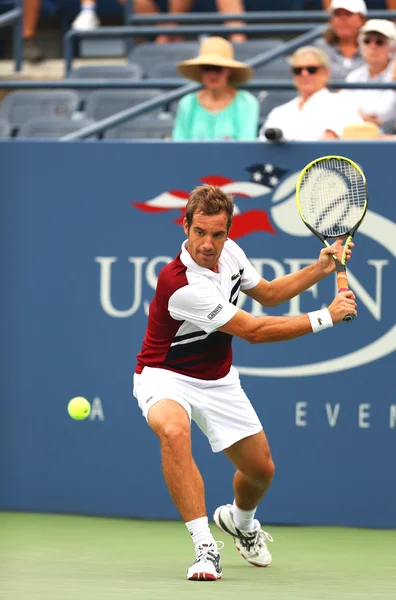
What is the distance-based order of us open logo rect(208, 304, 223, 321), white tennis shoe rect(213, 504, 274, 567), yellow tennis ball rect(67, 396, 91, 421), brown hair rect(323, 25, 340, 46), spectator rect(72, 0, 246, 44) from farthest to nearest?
spectator rect(72, 0, 246, 44) → brown hair rect(323, 25, 340, 46) → yellow tennis ball rect(67, 396, 91, 421) → white tennis shoe rect(213, 504, 274, 567) → us open logo rect(208, 304, 223, 321)

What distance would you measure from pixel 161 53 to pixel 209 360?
221 inches

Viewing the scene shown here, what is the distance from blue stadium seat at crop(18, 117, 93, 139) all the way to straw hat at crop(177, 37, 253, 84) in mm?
1335

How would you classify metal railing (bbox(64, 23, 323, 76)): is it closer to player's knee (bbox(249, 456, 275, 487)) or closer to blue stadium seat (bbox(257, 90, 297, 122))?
blue stadium seat (bbox(257, 90, 297, 122))

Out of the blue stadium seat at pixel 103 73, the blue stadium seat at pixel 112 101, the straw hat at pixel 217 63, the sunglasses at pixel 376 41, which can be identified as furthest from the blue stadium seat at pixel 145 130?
the sunglasses at pixel 376 41

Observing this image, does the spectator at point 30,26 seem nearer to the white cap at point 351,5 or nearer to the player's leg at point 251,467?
the white cap at point 351,5

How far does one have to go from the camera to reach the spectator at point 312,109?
23.9ft

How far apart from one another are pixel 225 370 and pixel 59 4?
333 inches

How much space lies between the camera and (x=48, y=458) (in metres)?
7.02

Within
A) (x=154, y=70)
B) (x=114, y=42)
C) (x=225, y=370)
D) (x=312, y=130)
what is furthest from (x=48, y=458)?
(x=114, y=42)

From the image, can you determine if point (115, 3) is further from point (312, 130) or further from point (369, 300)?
point (369, 300)

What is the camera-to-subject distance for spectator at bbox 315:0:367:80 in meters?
8.49

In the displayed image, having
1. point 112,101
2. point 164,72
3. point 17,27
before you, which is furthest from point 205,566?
point 17,27

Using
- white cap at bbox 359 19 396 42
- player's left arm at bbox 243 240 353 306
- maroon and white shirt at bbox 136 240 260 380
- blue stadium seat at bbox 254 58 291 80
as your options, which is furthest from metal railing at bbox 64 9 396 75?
maroon and white shirt at bbox 136 240 260 380

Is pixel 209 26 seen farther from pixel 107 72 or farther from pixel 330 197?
pixel 330 197
